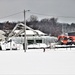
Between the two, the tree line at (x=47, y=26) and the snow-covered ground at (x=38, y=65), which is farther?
the tree line at (x=47, y=26)

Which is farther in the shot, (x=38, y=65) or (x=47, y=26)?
(x=47, y=26)

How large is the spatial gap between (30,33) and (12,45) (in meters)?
25.0

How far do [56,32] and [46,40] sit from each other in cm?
7883

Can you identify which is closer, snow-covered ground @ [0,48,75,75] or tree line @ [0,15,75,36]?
snow-covered ground @ [0,48,75,75]

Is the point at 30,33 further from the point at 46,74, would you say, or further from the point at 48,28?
the point at 48,28

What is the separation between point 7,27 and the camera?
443 ft

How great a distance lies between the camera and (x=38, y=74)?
36.5ft

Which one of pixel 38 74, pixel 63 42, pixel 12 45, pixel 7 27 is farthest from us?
pixel 7 27

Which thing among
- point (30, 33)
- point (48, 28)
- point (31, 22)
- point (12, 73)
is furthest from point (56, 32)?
point (12, 73)

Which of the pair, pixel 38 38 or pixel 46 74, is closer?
pixel 46 74

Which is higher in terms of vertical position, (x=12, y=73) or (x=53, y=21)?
(x=53, y=21)

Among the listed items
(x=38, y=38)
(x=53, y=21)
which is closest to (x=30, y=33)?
(x=38, y=38)

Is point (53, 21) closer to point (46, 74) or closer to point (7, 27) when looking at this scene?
point (7, 27)

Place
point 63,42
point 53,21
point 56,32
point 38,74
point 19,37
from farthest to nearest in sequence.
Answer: point 53,21, point 56,32, point 19,37, point 63,42, point 38,74
